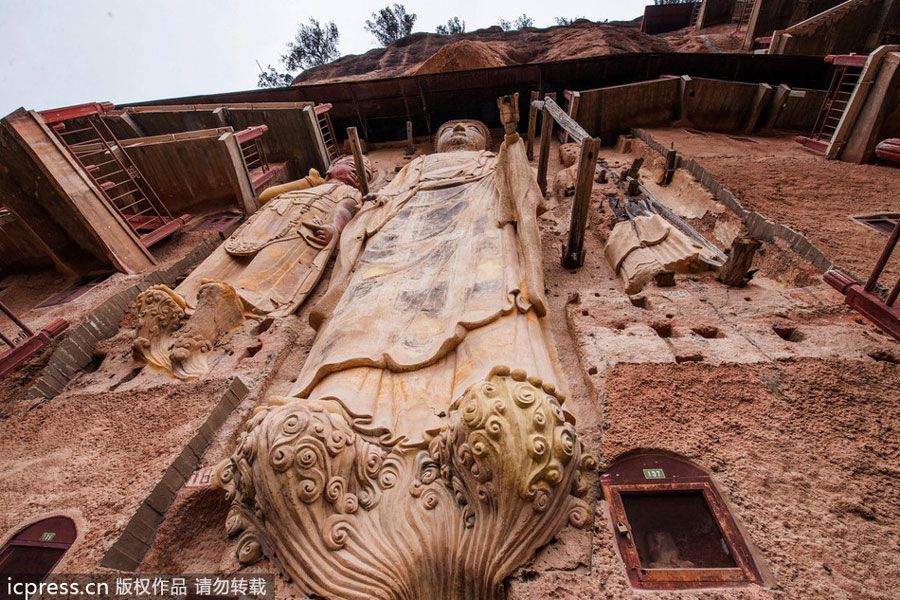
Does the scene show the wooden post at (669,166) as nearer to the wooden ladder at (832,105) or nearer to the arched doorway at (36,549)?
the wooden ladder at (832,105)

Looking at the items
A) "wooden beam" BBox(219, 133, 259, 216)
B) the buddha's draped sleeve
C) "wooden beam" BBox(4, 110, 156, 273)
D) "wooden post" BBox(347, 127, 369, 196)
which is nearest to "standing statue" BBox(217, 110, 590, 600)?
the buddha's draped sleeve

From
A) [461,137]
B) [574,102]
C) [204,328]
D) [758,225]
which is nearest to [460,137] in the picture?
[461,137]

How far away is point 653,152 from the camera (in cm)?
738

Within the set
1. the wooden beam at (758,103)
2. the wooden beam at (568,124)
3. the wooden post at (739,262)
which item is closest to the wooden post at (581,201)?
the wooden beam at (568,124)

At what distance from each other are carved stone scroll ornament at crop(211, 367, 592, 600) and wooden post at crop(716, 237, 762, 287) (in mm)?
2752

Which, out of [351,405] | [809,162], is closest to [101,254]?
[351,405]

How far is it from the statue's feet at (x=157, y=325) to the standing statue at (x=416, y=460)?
1.72 m

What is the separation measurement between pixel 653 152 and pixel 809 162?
2.40 metres

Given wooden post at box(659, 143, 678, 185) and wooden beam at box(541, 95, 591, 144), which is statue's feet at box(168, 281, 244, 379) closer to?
wooden beam at box(541, 95, 591, 144)

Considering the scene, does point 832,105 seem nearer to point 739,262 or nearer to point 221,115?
point 739,262

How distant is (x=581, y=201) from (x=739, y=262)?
1548 millimetres

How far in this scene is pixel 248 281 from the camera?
160 inches

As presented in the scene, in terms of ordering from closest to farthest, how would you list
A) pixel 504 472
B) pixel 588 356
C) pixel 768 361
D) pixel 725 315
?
1. pixel 504 472
2. pixel 768 361
3. pixel 588 356
4. pixel 725 315

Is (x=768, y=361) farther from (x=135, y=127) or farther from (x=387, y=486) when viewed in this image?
(x=135, y=127)
